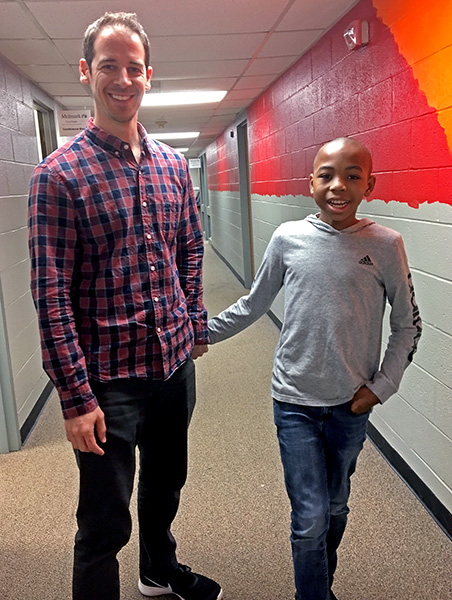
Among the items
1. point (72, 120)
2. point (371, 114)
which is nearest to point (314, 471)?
point (371, 114)

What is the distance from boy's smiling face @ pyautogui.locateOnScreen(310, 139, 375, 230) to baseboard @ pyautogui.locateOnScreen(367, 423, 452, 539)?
4.51 feet

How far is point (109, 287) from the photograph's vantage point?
1.32 metres

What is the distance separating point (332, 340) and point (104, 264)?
62cm

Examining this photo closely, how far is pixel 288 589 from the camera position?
184 centimetres

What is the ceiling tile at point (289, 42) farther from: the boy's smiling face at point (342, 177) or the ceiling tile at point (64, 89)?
the boy's smiling face at point (342, 177)

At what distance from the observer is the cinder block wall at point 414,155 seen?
6.69ft

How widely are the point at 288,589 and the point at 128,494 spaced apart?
0.79 meters

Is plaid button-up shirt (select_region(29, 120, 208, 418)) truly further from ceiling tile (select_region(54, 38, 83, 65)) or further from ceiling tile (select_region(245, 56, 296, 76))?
ceiling tile (select_region(245, 56, 296, 76))

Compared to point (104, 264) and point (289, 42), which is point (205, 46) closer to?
point (289, 42)

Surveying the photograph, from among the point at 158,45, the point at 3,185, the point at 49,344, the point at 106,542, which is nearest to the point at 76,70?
the point at 158,45

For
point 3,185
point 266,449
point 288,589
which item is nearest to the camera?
point 288,589

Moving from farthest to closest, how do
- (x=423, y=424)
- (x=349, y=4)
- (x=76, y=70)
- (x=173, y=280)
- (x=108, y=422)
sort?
(x=76, y=70), (x=349, y=4), (x=423, y=424), (x=173, y=280), (x=108, y=422)

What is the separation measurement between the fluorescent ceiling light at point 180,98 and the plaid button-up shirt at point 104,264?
3757 millimetres

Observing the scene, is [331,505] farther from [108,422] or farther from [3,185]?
[3,185]
